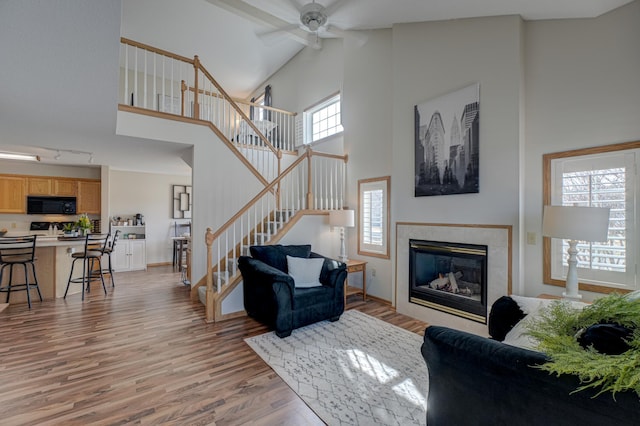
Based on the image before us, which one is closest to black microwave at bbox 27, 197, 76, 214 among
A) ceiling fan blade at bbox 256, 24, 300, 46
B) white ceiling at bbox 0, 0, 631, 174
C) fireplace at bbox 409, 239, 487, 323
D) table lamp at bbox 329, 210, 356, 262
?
white ceiling at bbox 0, 0, 631, 174

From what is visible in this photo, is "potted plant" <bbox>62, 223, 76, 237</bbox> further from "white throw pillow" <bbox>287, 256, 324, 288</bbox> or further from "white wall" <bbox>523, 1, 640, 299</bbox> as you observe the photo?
"white wall" <bbox>523, 1, 640, 299</bbox>

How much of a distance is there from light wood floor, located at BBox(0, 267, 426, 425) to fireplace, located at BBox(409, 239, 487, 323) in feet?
1.36

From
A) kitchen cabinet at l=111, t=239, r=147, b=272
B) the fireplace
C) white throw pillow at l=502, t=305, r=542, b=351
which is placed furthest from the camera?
kitchen cabinet at l=111, t=239, r=147, b=272

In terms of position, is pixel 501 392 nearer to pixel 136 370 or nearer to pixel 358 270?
pixel 136 370

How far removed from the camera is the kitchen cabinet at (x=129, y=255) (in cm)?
687

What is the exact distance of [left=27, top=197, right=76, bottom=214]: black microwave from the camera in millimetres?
6305

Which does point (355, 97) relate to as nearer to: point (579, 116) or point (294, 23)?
point (294, 23)

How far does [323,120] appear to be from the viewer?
6.11 meters

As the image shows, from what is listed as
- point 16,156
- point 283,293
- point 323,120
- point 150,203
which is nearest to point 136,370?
point 283,293

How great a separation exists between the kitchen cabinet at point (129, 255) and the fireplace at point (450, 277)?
658 centimetres

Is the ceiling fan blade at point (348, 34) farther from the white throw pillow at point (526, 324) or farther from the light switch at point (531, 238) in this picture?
the white throw pillow at point (526, 324)

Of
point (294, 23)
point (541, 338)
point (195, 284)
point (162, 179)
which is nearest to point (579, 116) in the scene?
point (541, 338)

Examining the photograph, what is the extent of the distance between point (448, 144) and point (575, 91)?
47.5 inches

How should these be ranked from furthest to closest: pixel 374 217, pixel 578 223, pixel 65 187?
pixel 65 187 < pixel 374 217 < pixel 578 223
